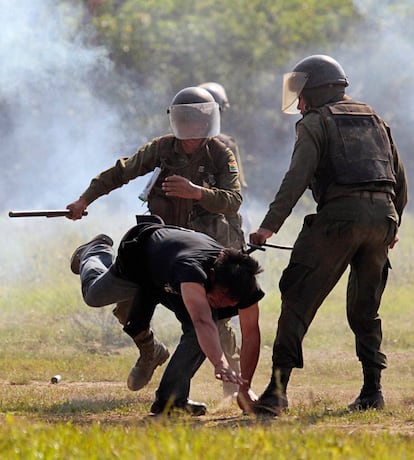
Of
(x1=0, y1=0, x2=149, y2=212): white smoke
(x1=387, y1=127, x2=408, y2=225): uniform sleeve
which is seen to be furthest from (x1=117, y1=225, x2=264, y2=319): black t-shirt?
(x1=0, y1=0, x2=149, y2=212): white smoke

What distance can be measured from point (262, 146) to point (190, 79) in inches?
74.5

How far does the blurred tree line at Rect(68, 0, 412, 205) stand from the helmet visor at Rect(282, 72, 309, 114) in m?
12.6

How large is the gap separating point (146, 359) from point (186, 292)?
1.63 metres

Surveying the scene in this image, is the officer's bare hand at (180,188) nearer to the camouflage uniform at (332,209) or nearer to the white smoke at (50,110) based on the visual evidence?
the camouflage uniform at (332,209)

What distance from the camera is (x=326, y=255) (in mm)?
7035

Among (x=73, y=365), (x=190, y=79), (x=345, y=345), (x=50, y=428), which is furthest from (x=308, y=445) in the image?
(x=190, y=79)

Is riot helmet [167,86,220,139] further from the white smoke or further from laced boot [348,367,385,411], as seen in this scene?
the white smoke

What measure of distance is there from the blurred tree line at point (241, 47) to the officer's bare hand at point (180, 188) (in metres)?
12.6

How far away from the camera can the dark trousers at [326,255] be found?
23.1ft

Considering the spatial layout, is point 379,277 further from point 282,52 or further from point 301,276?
point 282,52

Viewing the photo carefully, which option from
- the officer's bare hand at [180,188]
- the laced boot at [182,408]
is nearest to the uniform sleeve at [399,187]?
the officer's bare hand at [180,188]

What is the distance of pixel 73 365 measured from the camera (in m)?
10.1

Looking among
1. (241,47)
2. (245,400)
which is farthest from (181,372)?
(241,47)

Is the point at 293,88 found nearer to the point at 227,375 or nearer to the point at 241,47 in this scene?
the point at 227,375
